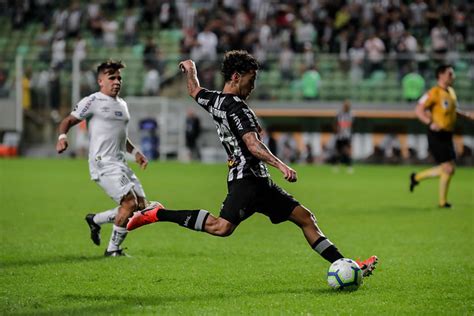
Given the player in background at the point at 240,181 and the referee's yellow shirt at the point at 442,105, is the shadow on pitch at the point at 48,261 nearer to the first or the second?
the player in background at the point at 240,181

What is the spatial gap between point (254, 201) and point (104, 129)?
9.86 ft

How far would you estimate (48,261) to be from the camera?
10641 millimetres

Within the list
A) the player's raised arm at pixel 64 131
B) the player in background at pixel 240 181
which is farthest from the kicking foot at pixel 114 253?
the player in background at pixel 240 181

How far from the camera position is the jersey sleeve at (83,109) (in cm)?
1098

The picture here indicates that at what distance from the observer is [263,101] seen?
3488 cm

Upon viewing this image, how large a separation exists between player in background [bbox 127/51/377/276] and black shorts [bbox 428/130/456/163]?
9069 millimetres

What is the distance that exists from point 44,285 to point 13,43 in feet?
104

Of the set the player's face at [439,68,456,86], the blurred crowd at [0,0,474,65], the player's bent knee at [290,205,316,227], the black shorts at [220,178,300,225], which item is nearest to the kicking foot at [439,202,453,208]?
A: the player's face at [439,68,456,86]

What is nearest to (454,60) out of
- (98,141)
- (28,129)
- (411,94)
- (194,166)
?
(411,94)

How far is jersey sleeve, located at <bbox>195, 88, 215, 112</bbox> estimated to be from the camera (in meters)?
8.95

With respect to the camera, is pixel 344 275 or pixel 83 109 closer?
pixel 344 275

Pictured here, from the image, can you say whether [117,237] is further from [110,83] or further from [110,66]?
[110,66]

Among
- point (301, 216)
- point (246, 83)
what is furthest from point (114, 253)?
point (246, 83)

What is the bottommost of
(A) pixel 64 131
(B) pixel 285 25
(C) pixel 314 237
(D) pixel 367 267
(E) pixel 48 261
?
(E) pixel 48 261
